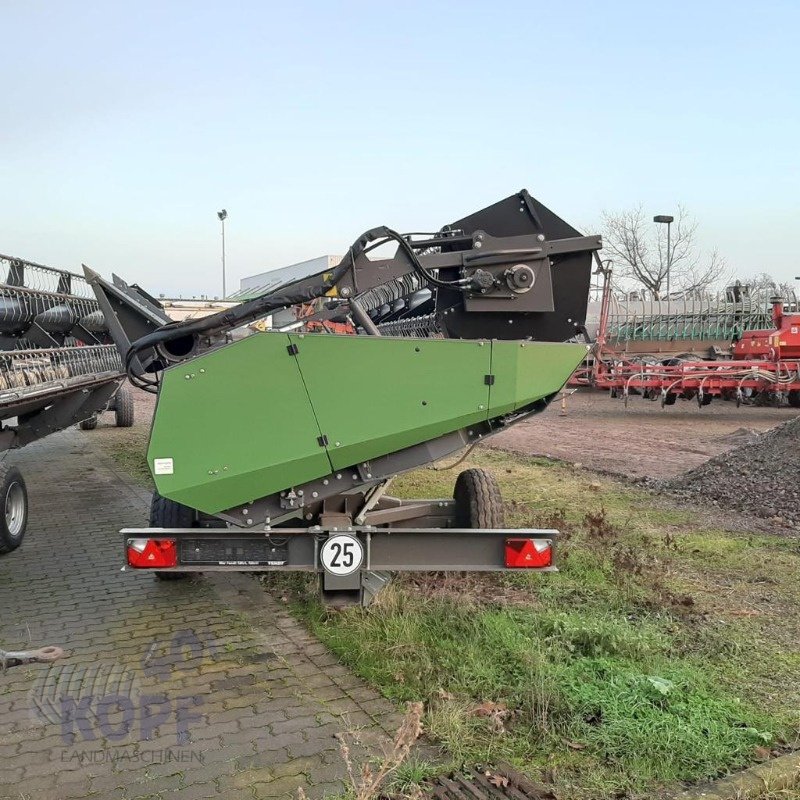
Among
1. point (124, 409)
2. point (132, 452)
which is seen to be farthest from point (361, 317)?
point (124, 409)

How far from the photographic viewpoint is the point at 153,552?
4.10 meters

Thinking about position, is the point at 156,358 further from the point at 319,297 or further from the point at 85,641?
the point at 85,641

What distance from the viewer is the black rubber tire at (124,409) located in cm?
1517

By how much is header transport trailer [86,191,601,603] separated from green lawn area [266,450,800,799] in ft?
1.31

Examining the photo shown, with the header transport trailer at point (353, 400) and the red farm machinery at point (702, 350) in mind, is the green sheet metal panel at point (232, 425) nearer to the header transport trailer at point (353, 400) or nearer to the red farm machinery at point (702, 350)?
the header transport trailer at point (353, 400)

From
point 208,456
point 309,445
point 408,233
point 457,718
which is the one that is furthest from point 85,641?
point 408,233

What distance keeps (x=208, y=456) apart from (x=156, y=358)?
1269mm

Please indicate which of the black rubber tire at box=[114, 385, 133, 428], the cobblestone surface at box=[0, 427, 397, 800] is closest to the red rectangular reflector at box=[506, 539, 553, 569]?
the cobblestone surface at box=[0, 427, 397, 800]

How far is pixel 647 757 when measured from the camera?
10.2 ft

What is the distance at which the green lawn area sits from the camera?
314cm

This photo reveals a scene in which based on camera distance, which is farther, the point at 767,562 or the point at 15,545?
the point at 15,545

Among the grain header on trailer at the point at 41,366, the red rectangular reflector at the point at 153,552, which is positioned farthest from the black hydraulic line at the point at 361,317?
the grain header on trailer at the point at 41,366

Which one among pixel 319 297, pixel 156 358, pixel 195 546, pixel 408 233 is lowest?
pixel 195 546

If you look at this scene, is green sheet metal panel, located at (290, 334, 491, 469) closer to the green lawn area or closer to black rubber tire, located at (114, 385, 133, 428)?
the green lawn area
